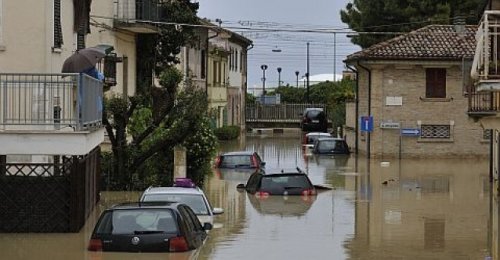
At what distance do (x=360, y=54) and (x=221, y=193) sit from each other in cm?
1784

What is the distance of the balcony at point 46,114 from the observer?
2208cm

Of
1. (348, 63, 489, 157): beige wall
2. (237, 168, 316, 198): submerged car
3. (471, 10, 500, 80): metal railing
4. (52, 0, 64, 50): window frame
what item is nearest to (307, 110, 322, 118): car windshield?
(348, 63, 489, 157): beige wall

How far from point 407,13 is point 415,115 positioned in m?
18.9

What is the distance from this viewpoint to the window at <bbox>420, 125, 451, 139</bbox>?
168 feet

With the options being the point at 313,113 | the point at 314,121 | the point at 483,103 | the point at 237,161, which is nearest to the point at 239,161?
the point at 237,161

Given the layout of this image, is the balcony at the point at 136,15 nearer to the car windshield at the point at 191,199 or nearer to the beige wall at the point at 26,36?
the beige wall at the point at 26,36

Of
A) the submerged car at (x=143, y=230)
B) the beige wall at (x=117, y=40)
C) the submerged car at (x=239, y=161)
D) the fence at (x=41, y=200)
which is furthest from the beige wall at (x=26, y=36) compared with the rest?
the submerged car at (x=239, y=161)

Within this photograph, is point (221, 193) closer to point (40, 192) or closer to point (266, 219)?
point (266, 219)

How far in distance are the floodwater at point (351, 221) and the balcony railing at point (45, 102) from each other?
2491 millimetres

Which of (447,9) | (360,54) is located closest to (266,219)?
(360,54)

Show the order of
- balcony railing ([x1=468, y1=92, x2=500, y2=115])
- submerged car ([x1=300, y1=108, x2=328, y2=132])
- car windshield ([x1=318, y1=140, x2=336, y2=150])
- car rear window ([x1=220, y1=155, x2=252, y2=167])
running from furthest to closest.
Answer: submerged car ([x1=300, y1=108, x2=328, y2=132]) < car windshield ([x1=318, y1=140, x2=336, y2=150]) < car rear window ([x1=220, y1=155, x2=252, y2=167]) < balcony railing ([x1=468, y1=92, x2=500, y2=115])

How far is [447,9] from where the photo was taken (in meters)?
67.2

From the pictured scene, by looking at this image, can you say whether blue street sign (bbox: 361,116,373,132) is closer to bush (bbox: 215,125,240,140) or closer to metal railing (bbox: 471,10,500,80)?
bush (bbox: 215,125,240,140)

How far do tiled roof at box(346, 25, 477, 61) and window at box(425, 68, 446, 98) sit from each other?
90cm
